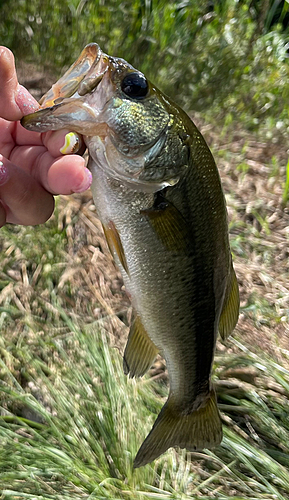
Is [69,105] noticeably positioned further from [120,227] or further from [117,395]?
[117,395]

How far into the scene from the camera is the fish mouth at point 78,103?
1078 millimetres

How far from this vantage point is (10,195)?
1.39 meters

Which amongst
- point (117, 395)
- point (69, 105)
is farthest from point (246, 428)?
point (69, 105)

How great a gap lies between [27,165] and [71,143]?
1.04 ft

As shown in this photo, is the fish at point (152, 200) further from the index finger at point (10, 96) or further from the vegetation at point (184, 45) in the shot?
the vegetation at point (184, 45)

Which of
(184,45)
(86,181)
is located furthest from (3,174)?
(184,45)

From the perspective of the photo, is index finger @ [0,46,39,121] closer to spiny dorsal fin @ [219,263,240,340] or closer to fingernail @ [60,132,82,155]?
fingernail @ [60,132,82,155]

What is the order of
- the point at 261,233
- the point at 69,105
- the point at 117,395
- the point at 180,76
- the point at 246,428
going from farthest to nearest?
Answer: 1. the point at 180,76
2. the point at 261,233
3. the point at 246,428
4. the point at 117,395
5. the point at 69,105

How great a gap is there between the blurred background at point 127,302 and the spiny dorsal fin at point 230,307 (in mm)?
807

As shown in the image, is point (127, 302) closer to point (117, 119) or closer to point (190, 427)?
point (190, 427)

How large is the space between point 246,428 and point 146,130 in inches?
66.1

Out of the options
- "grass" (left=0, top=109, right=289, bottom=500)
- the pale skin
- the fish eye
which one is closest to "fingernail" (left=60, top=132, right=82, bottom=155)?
the pale skin

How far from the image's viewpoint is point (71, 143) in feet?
3.99

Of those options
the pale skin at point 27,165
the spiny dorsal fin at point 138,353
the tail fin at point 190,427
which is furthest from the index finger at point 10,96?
the tail fin at point 190,427
